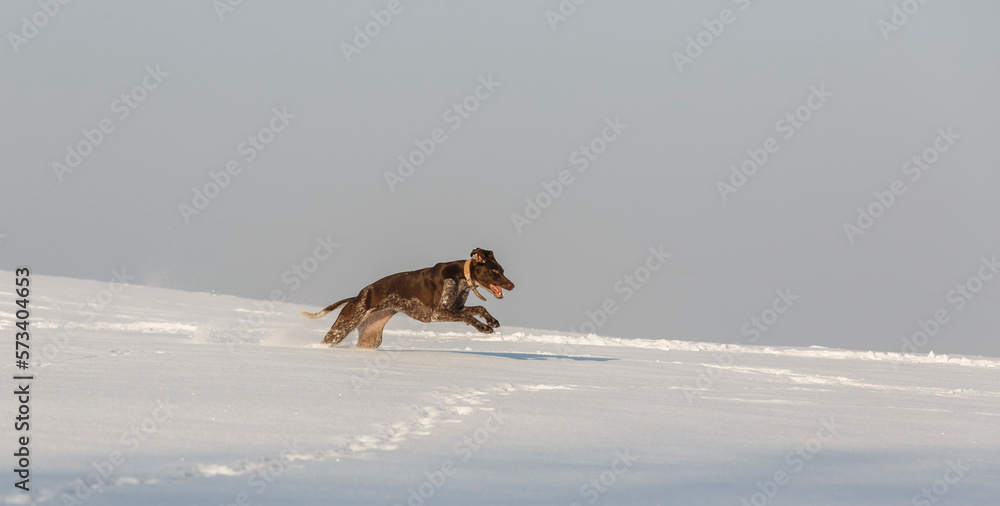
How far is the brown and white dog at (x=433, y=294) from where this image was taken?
9.36m

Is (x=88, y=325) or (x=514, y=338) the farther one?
(x=514, y=338)

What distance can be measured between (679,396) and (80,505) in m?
4.74

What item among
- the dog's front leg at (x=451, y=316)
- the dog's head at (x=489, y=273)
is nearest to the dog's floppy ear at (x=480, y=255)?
the dog's head at (x=489, y=273)

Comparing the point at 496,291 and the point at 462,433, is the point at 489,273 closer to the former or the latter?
the point at 496,291

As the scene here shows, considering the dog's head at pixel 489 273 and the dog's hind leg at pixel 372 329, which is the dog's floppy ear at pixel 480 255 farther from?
the dog's hind leg at pixel 372 329

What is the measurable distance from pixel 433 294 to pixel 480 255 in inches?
26.5

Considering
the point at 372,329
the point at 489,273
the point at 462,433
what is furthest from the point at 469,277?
the point at 462,433

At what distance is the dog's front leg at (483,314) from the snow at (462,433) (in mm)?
539

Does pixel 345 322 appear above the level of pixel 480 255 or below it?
above

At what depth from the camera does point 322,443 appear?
12.1ft

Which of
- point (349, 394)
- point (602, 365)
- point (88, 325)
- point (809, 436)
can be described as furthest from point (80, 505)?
point (88, 325)

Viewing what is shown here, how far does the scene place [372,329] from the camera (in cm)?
995

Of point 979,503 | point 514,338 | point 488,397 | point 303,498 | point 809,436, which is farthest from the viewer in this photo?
point 514,338

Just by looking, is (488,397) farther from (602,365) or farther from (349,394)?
(602,365)
